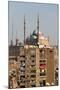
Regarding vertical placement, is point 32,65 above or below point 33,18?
below

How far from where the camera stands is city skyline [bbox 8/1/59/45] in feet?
5.37

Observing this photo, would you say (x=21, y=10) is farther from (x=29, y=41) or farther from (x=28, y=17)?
(x=29, y=41)

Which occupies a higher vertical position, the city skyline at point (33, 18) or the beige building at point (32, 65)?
the city skyline at point (33, 18)

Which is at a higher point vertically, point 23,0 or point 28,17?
point 23,0

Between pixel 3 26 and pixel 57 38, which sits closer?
pixel 3 26

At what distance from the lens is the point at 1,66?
5.25ft

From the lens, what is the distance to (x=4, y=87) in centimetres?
161

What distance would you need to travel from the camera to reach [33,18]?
65.9 inches

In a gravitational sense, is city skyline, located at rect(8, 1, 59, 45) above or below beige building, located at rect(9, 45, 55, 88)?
above

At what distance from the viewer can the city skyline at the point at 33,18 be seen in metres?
1.64

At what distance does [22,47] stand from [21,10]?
0.28m

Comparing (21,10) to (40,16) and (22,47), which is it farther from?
(22,47)

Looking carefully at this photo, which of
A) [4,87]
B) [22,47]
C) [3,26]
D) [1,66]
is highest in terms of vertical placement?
[3,26]

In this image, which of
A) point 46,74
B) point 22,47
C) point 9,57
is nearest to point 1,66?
point 9,57
